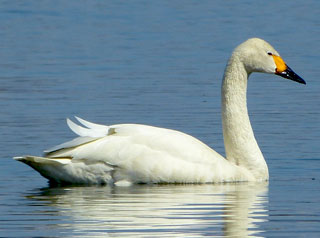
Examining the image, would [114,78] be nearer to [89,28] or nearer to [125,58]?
[125,58]

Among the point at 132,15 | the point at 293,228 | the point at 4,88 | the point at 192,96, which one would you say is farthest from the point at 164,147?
the point at 132,15

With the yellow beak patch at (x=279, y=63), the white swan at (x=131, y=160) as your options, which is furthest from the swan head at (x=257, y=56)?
the white swan at (x=131, y=160)

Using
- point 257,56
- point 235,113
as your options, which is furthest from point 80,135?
point 257,56

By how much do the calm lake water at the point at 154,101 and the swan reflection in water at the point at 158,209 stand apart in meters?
0.01

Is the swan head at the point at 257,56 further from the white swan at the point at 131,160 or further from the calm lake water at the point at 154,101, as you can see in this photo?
the white swan at the point at 131,160

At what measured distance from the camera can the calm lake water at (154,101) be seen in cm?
992

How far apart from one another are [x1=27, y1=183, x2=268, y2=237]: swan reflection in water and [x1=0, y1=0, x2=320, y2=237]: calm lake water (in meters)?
0.01

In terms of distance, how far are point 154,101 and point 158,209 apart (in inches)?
242

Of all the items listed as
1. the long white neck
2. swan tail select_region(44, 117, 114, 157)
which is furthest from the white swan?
the long white neck

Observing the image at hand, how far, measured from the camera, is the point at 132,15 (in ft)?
91.6

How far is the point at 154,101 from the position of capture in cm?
1638

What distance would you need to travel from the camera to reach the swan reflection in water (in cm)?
938

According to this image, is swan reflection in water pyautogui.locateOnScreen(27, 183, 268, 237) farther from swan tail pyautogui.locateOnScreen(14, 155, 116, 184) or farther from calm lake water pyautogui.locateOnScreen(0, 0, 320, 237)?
swan tail pyautogui.locateOnScreen(14, 155, 116, 184)

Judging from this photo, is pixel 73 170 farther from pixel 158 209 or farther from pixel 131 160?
pixel 158 209
